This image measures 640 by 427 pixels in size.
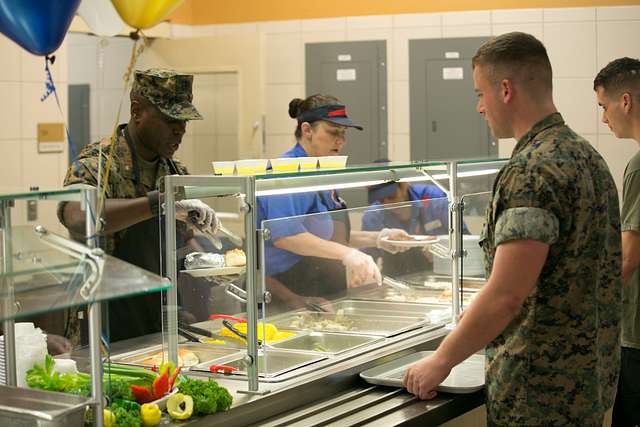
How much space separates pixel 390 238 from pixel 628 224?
861 millimetres

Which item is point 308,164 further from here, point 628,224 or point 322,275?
point 628,224

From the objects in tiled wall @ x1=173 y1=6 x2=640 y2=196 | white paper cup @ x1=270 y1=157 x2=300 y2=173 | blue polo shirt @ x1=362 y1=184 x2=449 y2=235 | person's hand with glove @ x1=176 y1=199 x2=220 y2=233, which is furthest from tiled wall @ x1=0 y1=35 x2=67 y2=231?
person's hand with glove @ x1=176 y1=199 x2=220 y2=233

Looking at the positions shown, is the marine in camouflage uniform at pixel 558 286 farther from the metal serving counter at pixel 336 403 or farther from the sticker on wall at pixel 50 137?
the sticker on wall at pixel 50 137

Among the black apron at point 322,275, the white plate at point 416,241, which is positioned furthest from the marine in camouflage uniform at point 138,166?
the white plate at point 416,241

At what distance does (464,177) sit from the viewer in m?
3.63

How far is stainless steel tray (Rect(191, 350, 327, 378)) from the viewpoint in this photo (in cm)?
264

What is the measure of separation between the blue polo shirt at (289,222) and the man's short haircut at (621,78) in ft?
3.85

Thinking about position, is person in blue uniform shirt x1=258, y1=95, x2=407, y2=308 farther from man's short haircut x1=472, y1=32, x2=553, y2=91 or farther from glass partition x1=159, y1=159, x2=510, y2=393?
man's short haircut x1=472, y1=32, x2=553, y2=91

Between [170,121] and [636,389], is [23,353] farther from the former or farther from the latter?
[636,389]

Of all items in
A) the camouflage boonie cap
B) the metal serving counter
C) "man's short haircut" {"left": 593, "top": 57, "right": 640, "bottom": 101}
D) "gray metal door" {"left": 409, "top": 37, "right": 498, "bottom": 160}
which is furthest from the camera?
"gray metal door" {"left": 409, "top": 37, "right": 498, "bottom": 160}

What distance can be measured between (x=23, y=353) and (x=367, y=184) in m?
1.42

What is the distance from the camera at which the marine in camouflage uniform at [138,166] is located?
10.7 ft

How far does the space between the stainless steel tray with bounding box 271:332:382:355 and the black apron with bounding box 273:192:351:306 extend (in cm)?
13

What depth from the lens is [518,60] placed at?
2.47 m
